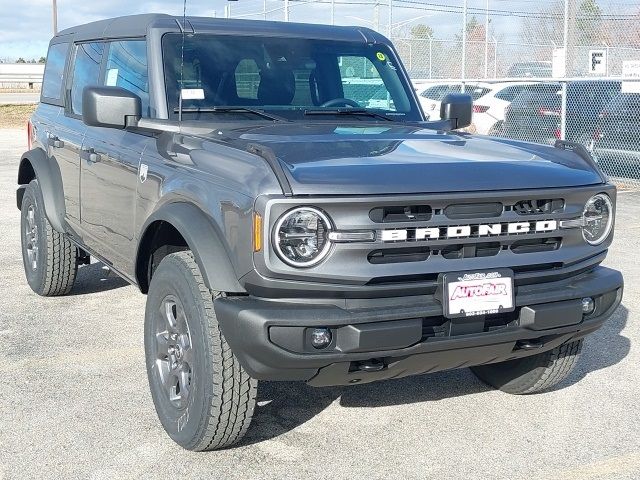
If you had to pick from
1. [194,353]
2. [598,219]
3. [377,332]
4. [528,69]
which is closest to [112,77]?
[194,353]

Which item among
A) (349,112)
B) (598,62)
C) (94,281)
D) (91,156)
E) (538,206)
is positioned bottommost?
(94,281)

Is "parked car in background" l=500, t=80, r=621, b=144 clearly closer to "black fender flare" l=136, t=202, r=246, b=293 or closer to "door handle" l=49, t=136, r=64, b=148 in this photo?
"door handle" l=49, t=136, r=64, b=148

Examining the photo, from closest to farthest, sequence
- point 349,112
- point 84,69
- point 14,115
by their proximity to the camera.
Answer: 1. point 349,112
2. point 84,69
3. point 14,115

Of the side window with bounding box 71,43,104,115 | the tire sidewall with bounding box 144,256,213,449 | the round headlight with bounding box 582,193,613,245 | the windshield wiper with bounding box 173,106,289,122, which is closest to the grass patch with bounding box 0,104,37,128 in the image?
the side window with bounding box 71,43,104,115

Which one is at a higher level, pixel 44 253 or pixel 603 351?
pixel 44 253

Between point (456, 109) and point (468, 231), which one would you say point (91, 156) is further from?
point (468, 231)

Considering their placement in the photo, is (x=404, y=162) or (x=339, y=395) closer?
(x=404, y=162)

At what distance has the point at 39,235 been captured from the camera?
6.23 meters

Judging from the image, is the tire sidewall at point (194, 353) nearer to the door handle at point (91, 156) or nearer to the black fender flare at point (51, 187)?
the door handle at point (91, 156)

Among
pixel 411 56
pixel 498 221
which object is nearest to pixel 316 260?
pixel 498 221

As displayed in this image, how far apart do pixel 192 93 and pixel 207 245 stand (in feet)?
4.24

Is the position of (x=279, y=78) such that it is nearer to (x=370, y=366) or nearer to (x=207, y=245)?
(x=207, y=245)

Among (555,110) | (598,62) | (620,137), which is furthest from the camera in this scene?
(598,62)

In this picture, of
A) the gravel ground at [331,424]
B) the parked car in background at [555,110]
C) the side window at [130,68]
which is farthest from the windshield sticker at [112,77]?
the parked car in background at [555,110]
